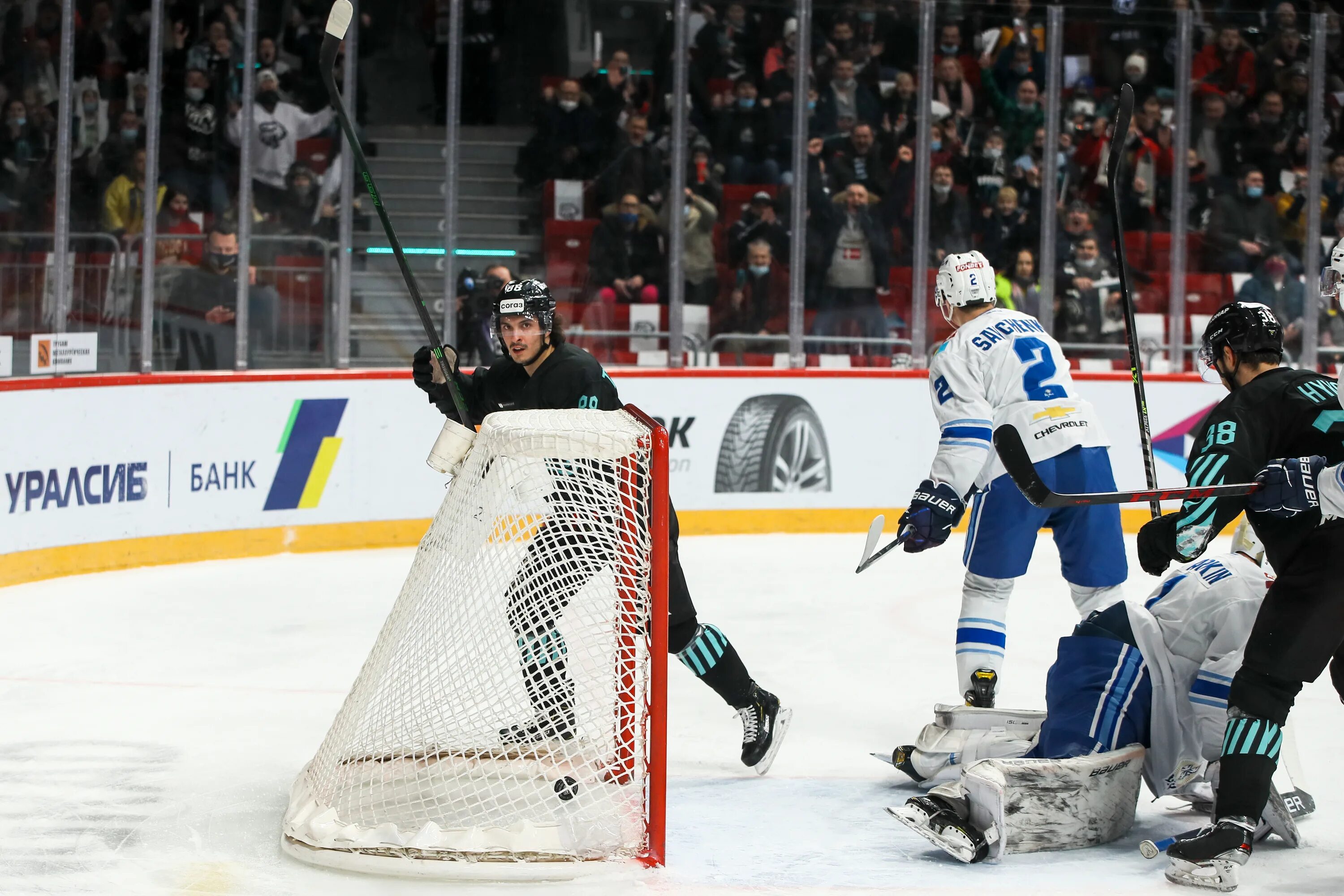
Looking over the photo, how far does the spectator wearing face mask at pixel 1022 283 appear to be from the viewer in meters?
8.11

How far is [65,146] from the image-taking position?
632 centimetres

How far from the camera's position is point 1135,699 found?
3107mm

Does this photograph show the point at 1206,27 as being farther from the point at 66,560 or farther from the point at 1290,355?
the point at 66,560

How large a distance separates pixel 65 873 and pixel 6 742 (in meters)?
1.07

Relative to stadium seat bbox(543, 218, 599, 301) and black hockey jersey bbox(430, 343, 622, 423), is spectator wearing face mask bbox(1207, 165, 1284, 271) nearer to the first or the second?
stadium seat bbox(543, 218, 599, 301)

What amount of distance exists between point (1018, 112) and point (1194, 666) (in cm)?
546

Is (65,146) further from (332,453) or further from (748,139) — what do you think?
(748,139)

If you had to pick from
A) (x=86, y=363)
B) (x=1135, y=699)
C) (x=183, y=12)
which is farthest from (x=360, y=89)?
(x=1135, y=699)

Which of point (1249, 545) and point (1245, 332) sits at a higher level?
point (1245, 332)

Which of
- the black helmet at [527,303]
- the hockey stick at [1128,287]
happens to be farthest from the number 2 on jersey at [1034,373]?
the black helmet at [527,303]

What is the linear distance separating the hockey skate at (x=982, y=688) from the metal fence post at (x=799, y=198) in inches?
166

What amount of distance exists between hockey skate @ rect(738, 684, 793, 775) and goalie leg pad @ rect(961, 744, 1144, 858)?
68 centimetres

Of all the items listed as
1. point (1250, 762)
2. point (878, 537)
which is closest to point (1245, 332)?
point (1250, 762)

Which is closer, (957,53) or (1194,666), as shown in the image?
(1194,666)
